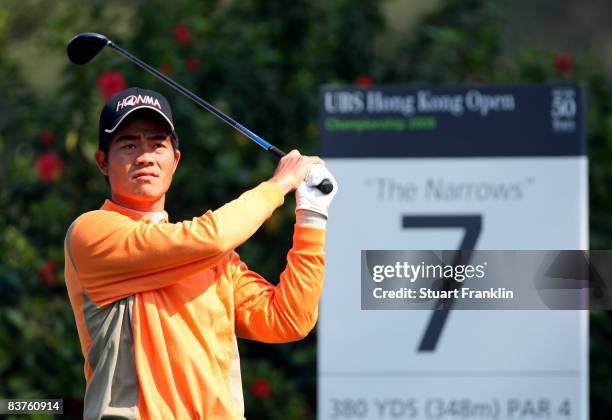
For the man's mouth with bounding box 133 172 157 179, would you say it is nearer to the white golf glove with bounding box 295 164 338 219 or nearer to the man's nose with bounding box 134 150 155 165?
the man's nose with bounding box 134 150 155 165

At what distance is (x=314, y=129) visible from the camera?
677 centimetres

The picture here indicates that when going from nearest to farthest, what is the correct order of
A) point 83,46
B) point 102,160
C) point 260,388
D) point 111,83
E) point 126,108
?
point 126,108
point 102,160
point 83,46
point 260,388
point 111,83

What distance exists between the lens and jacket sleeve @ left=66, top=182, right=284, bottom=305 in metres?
3.26

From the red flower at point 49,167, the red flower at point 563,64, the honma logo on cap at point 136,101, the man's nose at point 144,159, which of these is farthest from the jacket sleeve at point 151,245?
the red flower at point 563,64

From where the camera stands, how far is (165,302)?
3328 millimetres

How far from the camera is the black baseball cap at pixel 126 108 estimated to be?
339cm

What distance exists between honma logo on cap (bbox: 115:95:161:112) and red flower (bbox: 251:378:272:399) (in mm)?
3119

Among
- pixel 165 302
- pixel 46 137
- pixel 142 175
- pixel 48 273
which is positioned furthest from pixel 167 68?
pixel 165 302

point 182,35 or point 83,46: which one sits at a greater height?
point 182,35

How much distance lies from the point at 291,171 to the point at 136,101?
1.30 ft

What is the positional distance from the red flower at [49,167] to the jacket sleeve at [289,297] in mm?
3228

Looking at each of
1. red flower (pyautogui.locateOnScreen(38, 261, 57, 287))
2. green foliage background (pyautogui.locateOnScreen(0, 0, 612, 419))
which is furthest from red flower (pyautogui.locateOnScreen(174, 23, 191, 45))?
red flower (pyautogui.locateOnScreen(38, 261, 57, 287))

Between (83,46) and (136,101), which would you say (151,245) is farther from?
(83,46)

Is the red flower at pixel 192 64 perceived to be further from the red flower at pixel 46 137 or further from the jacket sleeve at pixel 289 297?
the jacket sleeve at pixel 289 297
